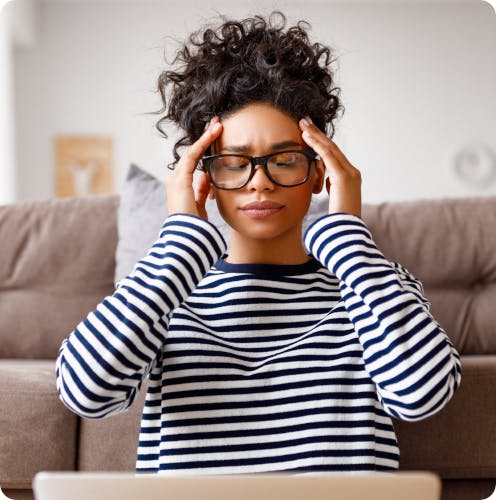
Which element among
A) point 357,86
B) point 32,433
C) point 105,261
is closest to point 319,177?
point 32,433

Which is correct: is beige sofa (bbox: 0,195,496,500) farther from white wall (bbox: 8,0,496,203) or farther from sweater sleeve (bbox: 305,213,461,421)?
white wall (bbox: 8,0,496,203)

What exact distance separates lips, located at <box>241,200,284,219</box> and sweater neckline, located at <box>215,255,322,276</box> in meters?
0.09

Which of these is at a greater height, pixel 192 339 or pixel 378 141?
pixel 378 141

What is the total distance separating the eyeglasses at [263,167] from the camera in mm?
1013

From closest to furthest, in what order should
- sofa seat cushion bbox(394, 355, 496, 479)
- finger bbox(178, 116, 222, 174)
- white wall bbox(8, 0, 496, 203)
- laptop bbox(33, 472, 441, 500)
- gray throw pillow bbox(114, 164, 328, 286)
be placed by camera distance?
laptop bbox(33, 472, 441, 500) → finger bbox(178, 116, 222, 174) → sofa seat cushion bbox(394, 355, 496, 479) → gray throw pillow bbox(114, 164, 328, 286) → white wall bbox(8, 0, 496, 203)

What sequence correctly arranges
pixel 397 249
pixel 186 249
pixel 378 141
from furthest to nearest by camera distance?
pixel 378 141 → pixel 397 249 → pixel 186 249

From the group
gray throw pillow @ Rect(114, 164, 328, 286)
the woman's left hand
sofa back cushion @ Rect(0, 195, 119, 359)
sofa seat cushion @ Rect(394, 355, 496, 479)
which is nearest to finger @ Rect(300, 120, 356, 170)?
the woman's left hand

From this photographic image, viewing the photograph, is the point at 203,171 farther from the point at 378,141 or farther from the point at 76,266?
the point at 378,141

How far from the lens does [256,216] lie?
1019mm

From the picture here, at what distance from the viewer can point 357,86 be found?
Answer: 4.86 m

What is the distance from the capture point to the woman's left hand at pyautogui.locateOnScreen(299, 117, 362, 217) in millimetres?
1042

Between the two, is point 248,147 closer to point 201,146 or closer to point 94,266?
point 201,146

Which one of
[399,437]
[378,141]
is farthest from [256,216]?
[378,141]

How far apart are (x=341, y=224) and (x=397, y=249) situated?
2.70 ft
